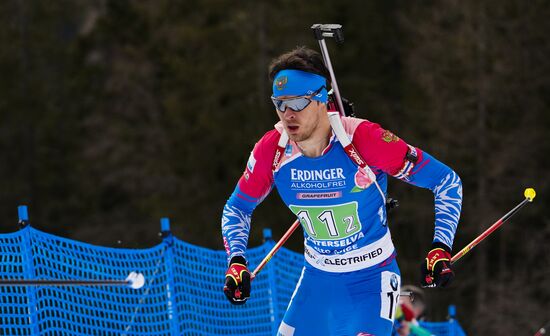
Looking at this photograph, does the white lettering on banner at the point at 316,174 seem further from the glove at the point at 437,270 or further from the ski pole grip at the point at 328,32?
the ski pole grip at the point at 328,32

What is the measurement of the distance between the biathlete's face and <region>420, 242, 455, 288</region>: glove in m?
0.83

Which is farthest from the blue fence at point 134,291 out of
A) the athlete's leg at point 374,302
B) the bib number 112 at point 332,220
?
the athlete's leg at point 374,302

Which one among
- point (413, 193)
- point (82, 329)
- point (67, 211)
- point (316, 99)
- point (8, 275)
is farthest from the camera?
point (67, 211)

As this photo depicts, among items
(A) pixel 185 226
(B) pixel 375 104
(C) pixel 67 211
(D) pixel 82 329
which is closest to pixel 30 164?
(C) pixel 67 211

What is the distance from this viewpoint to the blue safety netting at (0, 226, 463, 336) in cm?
624

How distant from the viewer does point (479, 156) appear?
29672 millimetres

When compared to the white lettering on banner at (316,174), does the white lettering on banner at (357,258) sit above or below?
below

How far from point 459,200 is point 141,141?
108 ft

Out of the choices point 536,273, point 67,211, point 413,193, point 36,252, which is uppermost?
point 67,211

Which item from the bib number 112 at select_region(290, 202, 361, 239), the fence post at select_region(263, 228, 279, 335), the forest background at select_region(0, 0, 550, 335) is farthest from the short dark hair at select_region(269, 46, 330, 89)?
the forest background at select_region(0, 0, 550, 335)

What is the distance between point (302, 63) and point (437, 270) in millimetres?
1219

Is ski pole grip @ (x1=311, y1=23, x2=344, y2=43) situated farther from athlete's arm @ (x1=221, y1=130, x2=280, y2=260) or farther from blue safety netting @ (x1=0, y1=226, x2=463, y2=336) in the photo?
blue safety netting @ (x1=0, y1=226, x2=463, y2=336)

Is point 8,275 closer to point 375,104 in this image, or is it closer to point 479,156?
point 479,156

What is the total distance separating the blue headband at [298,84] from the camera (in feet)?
16.8
